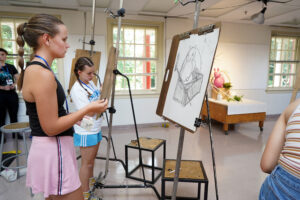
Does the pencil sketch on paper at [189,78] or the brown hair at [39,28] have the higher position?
the brown hair at [39,28]

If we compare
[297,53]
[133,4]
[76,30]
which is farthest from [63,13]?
[297,53]

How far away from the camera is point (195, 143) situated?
3.26 meters

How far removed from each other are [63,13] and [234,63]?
3.90 metres

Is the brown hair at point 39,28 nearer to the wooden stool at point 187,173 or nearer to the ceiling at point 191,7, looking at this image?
the wooden stool at point 187,173

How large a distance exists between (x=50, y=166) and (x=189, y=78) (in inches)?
36.8

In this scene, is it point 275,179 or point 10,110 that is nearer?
point 275,179

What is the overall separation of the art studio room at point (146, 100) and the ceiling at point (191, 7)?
0.07 feet

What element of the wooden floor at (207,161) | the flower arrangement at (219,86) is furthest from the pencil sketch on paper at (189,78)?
the flower arrangement at (219,86)

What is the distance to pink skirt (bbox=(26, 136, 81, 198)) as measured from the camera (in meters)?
0.86

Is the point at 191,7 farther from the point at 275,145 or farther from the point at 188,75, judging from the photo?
the point at 275,145

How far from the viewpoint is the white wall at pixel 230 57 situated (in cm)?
357

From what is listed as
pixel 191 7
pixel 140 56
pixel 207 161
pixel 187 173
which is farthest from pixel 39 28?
pixel 140 56

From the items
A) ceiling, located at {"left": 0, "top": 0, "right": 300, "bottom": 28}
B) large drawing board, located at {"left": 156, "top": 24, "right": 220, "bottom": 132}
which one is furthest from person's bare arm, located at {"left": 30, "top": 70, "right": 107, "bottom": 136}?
ceiling, located at {"left": 0, "top": 0, "right": 300, "bottom": 28}

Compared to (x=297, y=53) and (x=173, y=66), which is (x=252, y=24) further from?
(x=173, y=66)
